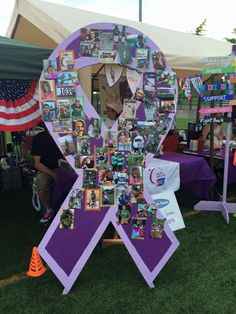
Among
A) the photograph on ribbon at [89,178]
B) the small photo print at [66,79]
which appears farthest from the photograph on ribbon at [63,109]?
the photograph on ribbon at [89,178]

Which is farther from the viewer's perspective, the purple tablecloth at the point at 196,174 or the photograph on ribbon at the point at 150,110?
the purple tablecloth at the point at 196,174

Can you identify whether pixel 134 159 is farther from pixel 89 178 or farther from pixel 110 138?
pixel 89 178

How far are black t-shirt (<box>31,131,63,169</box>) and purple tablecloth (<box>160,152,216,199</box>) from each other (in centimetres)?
140

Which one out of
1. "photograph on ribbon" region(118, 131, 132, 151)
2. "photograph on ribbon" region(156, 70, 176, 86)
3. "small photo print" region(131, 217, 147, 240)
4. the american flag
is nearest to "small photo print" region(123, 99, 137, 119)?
"photograph on ribbon" region(118, 131, 132, 151)

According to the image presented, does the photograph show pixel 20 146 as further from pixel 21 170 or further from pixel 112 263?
pixel 112 263

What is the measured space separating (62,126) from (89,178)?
0.43 metres

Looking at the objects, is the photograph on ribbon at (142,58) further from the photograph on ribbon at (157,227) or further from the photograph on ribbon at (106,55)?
the photograph on ribbon at (157,227)

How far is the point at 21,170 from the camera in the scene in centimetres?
532

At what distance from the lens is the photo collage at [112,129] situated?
86.7 inches

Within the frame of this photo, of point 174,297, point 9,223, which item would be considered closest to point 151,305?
point 174,297

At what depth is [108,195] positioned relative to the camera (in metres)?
2.35

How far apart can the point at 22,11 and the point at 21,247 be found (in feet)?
10.7

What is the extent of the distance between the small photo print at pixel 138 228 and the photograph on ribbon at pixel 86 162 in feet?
1.80

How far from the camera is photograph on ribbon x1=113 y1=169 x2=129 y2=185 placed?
234 cm
